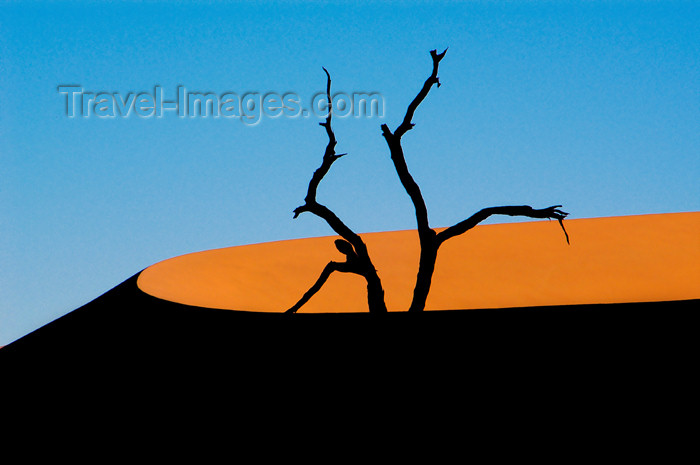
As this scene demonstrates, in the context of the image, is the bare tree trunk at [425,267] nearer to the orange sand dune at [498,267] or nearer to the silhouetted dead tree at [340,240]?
the silhouetted dead tree at [340,240]

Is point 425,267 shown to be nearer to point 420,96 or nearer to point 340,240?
point 340,240

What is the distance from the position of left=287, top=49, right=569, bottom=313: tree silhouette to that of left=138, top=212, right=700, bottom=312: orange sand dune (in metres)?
3.25

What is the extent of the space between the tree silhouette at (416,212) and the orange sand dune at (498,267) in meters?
3.25

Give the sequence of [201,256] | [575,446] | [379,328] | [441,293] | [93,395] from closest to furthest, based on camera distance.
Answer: [575,446] < [379,328] < [93,395] < [201,256] < [441,293]

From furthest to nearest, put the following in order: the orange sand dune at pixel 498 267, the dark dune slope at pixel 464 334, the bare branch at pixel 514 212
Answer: the orange sand dune at pixel 498 267 → the bare branch at pixel 514 212 → the dark dune slope at pixel 464 334

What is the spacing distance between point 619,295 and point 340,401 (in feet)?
28.1

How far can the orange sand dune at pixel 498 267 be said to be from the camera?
431 inches

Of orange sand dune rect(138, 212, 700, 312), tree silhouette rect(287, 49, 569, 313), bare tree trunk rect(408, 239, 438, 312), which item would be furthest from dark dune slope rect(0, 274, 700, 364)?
orange sand dune rect(138, 212, 700, 312)

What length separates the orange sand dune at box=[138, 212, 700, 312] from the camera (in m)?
11.0

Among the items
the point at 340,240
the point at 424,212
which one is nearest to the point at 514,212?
the point at 424,212

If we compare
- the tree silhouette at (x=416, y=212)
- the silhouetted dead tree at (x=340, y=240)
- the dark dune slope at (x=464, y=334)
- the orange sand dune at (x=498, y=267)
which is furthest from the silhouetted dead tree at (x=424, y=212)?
the orange sand dune at (x=498, y=267)

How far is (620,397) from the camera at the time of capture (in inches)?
174

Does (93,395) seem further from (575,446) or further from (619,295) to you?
(619,295)

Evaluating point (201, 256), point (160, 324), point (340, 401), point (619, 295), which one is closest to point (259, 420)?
point (340, 401)
